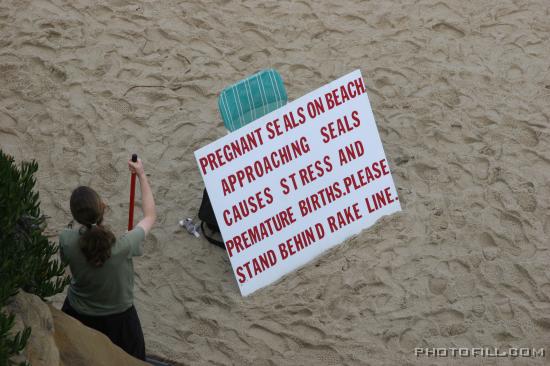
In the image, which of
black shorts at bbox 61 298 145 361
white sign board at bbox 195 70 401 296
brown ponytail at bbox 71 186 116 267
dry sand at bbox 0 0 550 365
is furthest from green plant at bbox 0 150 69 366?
white sign board at bbox 195 70 401 296

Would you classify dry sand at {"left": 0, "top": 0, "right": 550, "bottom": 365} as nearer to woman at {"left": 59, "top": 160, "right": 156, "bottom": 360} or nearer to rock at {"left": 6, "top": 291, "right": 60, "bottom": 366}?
woman at {"left": 59, "top": 160, "right": 156, "bottom": 360}

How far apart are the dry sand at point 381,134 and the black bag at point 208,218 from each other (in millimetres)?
105

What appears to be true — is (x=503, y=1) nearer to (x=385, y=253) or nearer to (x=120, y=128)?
(x=385, y=253)

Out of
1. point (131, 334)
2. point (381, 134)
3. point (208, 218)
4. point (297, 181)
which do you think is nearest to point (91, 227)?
point (131, 334)

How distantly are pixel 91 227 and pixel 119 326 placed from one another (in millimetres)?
626

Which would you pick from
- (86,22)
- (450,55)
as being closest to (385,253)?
(450,55)

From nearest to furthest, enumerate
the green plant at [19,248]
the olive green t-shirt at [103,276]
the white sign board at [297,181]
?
the green plant at [19,248] < the olive green t-shirt at [103,276] < the white sign board at [297,181]

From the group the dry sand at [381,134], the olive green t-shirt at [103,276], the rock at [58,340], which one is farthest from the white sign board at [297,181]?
the rock at [58,340]

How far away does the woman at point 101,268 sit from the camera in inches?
181

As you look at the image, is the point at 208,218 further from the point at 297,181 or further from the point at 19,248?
the point at 19,248

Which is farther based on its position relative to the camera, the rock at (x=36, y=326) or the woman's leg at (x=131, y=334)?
the woman's leg at (x=131, y=334)

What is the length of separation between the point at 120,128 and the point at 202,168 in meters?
1.26

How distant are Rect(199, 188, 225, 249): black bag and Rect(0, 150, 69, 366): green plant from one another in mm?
1677

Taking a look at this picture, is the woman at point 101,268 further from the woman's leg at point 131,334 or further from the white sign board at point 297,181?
the white sign board at point 297,181
